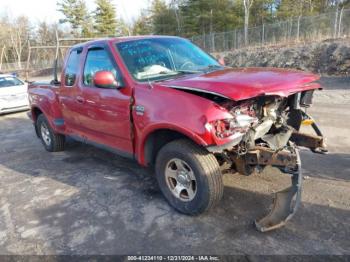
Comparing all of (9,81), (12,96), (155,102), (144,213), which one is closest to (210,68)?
(155,102)

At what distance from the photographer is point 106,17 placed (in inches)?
1978

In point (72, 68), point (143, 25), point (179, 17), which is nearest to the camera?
point (72, 68)

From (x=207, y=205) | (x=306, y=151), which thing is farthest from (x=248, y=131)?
(x=306, y=151)

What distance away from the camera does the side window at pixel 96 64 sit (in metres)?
4.17

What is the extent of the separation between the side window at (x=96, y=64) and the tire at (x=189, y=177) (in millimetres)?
1324

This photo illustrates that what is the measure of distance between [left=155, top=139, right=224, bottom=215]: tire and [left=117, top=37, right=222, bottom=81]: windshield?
1.01 m

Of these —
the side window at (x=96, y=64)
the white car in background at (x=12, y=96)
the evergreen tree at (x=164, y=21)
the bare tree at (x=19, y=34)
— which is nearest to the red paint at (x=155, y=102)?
the side window at (x=96, y=64)

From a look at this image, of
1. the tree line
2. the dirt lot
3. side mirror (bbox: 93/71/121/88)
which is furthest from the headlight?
the tree line

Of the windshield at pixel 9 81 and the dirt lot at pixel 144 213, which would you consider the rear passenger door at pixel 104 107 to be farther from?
the windshield at pixel 9 81

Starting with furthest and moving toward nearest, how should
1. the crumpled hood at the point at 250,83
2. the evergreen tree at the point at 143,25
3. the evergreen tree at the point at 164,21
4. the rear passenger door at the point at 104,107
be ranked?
the evergreen tree at the point at 143,25 < the evergreen tree at the point at 164,21 < the rear passenger door at the point at 104,107 < the crumpled hood at the point at 250,83

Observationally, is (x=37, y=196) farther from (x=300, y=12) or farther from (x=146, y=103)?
(x=300, y=12)

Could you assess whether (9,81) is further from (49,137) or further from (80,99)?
(80,99)

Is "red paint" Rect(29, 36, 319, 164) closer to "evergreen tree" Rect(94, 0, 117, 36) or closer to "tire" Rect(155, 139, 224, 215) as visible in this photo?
"tire" Rect(155, 139, 224, 215)

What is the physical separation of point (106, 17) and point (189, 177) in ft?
169
